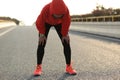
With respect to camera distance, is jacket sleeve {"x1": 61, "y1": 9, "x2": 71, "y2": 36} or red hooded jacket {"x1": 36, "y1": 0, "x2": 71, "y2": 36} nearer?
red hooded jacket {"x1": 36, "y1": 0, "x2": 71, "y2": 36}

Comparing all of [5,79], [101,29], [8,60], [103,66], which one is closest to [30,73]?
[5,79]

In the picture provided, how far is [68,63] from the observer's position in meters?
8.30

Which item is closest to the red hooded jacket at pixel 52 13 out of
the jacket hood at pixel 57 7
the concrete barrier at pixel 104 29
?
the jacket hood at pixel 57 7

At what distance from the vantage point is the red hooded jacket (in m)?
7.35

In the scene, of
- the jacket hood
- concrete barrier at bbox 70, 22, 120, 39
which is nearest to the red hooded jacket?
the jacket hood

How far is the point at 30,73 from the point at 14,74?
0.36 meters

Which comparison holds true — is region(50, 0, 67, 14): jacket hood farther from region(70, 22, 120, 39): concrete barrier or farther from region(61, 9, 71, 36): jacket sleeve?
region(70, 22, 120, 39): concrete barrier

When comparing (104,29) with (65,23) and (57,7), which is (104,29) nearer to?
(65,23)

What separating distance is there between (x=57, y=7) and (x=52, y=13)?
0.19m

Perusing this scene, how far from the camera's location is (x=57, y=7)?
7.32 meters

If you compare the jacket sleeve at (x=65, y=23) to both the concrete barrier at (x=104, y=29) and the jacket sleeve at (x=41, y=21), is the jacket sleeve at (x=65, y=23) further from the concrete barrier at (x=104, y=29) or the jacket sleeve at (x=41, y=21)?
the concrete barrier at (x=104, y=29)

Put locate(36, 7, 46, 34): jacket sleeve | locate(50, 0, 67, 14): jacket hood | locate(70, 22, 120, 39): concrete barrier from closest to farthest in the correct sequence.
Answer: locate(50, 0, 67, 14): jacket hood
locate(36, 7, 46, 34): jacket sleeve
locate(70, 22, 120, 39): concrete barrier

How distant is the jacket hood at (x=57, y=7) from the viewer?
24.0 feet

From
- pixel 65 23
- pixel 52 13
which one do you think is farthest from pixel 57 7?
pixel 65 23
